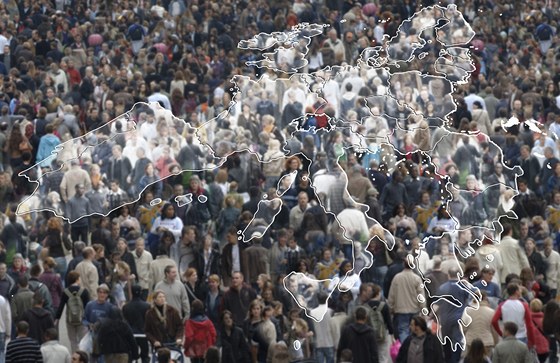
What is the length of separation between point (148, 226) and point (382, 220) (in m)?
2.93

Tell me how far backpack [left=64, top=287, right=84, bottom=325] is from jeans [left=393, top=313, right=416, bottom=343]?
3.55 meters

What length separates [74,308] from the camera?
22.1 meters

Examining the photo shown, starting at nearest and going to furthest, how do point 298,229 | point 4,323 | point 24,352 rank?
1. point 24,352
2. point 4,323
3. point 298,229

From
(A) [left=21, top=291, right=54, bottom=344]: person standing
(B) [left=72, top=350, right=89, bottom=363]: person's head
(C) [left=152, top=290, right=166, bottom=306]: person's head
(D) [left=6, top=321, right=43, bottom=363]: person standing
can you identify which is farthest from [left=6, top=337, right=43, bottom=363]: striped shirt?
(C) [left=152, top=290, right=166, bottom=306]: person's head

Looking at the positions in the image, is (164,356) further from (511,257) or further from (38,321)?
(511,257)

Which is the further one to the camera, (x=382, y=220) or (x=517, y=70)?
(x=517, y=70)

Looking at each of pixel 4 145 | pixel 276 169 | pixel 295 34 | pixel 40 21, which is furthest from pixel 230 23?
pixel 276 169

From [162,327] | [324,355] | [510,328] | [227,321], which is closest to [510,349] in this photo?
[510,328]

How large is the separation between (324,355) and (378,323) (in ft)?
2.71

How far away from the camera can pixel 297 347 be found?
70.3 ft

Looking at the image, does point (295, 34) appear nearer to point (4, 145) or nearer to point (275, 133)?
point (4, 145)

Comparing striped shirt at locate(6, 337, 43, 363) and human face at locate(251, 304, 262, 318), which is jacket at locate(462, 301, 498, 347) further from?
striped shirt at locate(6, 337, 43, 363)

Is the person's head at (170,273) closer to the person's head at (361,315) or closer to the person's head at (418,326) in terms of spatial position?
the person's head at (361,315)

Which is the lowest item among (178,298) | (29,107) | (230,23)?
(230,23)
